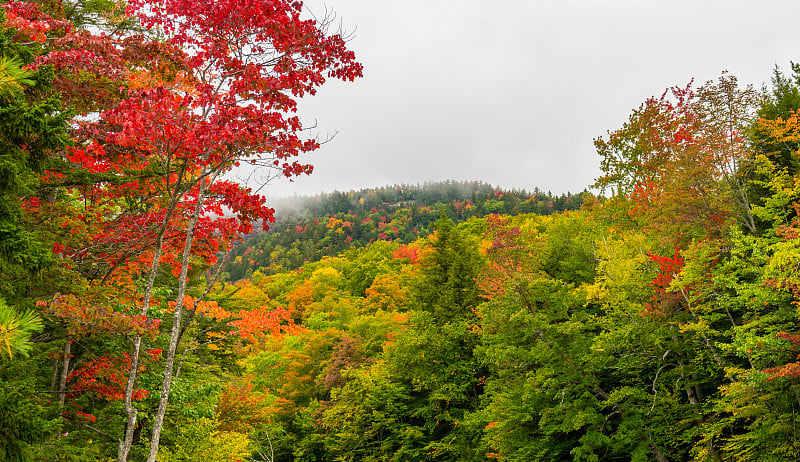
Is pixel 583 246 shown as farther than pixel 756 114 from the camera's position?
Yes

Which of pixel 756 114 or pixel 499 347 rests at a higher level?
pixel 756 114

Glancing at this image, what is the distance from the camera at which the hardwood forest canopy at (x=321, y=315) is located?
6.20 m

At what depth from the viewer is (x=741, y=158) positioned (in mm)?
14922

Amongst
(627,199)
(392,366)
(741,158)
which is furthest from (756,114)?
(392,366)

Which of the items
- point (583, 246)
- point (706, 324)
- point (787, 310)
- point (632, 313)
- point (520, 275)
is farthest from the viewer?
point (583, 246)

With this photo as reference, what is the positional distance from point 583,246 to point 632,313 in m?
8.18

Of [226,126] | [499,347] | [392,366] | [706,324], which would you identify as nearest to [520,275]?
[499,347]

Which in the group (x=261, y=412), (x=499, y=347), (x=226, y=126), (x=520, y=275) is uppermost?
(x=226, y=126)

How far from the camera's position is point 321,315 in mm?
37344

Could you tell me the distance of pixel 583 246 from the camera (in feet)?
76.7

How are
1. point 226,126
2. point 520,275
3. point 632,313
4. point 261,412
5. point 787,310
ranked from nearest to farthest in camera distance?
point 226,126
point 787,310
point 632,313
point 520,275
point 261,412

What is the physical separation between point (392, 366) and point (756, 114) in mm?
18748

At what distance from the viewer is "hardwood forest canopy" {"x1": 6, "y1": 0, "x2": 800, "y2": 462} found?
20.4 feet

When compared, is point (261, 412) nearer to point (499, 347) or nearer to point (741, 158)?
point (499, 347)
